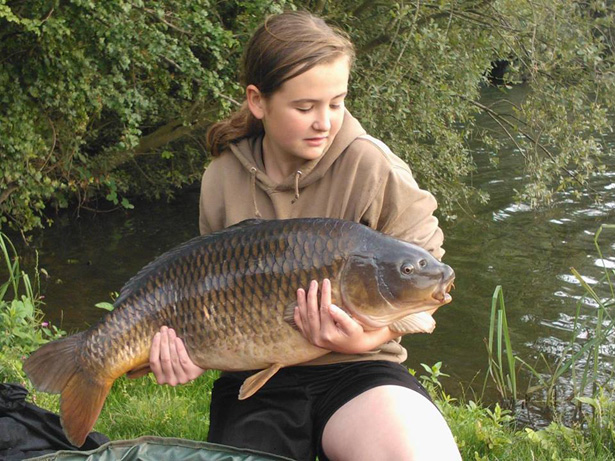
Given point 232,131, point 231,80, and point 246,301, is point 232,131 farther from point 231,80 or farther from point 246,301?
point 231,80

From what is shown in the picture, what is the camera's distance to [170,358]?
6.01ft

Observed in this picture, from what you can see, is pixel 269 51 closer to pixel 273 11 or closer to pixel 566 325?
pixel 273 11

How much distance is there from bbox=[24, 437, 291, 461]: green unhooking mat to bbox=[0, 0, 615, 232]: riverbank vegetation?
2929 millimetres

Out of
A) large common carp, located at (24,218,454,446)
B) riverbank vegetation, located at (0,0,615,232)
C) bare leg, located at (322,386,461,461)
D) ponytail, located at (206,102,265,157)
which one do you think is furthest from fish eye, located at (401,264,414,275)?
riverbank vegetation, located at (0,0,615,232)

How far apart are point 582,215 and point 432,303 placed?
672 cm

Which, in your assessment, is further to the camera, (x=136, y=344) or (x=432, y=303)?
(x=136, y=344)

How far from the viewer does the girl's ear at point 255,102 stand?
2.01 m

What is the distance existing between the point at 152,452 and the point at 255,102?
2.88 feet

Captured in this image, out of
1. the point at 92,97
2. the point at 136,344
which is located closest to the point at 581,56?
the point at 92,97

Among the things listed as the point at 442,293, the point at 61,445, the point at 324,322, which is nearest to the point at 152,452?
the point at 61,445

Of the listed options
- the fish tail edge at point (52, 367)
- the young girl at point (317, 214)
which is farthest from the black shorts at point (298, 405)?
the fish tail edge at point (52, 367)

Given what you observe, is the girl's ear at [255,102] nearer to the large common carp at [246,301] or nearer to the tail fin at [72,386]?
the large common carp at [246,301]

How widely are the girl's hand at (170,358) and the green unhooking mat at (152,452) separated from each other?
175mm

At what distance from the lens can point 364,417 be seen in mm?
1712
